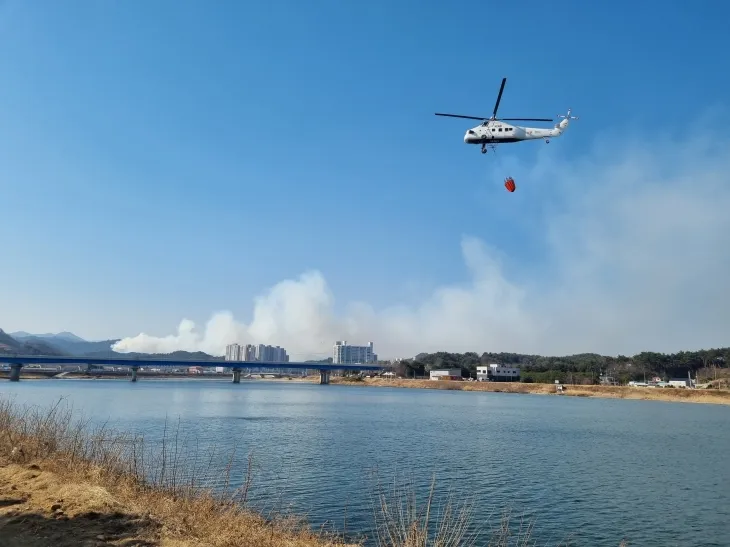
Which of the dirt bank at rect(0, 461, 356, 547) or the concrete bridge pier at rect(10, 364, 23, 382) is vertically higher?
the dirt bank at rect(0, 461, 356, 547)

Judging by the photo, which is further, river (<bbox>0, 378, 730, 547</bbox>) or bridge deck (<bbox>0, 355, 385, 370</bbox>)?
bridge deck (<bbox>0, 355, 385, 370</bbox>)

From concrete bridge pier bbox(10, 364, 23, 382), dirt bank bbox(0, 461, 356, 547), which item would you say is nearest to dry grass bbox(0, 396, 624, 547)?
dirt bank bbox(0, 461, 356, 547)

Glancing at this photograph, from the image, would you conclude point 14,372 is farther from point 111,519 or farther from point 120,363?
point 111,519

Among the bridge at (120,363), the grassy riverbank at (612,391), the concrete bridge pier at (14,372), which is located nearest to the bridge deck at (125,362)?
the bridge at (120,363)

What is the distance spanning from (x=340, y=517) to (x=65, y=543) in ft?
35.4

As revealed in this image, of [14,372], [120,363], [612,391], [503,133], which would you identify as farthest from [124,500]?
[120,363]

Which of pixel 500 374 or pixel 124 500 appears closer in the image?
pixel 124 500

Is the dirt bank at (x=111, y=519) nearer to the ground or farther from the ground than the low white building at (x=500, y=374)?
farther from the ground

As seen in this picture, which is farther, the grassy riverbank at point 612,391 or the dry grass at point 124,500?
the grassy riverbank at point 612,391

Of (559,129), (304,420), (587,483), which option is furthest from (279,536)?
(304,420)

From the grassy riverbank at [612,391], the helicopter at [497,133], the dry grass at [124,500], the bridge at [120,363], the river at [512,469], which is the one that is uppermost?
the helicopter at [497,133]

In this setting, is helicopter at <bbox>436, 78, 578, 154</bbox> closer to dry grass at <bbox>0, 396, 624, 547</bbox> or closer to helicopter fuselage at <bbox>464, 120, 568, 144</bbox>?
helicopter fuselage at <bbox>464, 120, 568, 144</bbox>

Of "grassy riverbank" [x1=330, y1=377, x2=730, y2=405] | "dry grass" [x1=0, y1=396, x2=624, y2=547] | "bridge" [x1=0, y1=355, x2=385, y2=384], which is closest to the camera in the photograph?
"dry grass" [x1=0, y1=396, x2=624, y2=547]

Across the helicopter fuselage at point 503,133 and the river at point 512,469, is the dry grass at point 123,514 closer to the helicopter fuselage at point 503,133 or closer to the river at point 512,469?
the river at point 512,469
